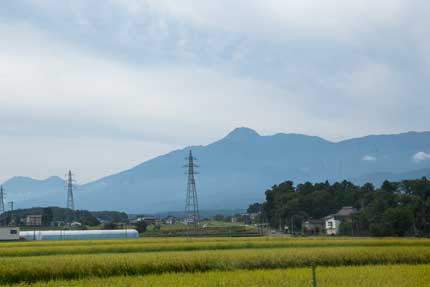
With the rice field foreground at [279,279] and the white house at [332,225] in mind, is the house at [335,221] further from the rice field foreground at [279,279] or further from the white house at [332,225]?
the rice field foreground at [279,279]

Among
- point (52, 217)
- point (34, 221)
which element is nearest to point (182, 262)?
point (34, 221)

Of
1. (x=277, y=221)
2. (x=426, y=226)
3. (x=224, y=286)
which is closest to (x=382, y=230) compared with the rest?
(x=426, y=226)

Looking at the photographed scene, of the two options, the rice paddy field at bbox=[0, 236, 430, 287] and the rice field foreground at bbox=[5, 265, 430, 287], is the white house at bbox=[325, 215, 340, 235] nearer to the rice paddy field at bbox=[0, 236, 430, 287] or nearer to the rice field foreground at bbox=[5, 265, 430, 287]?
the rice paddy field at bbox=[0, 236, 430, 287]

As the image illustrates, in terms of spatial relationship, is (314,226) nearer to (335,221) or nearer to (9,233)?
(335,221)

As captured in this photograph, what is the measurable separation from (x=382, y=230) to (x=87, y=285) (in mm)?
31727

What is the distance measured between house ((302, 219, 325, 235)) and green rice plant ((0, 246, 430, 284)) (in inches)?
1516

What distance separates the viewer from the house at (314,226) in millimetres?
60312

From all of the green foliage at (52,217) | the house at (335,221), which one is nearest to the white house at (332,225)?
the house at (335,221)

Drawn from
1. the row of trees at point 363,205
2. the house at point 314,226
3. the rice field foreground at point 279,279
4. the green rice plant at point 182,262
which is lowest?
the rice field foreground at point 279,279

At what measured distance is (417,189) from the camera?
53406mm

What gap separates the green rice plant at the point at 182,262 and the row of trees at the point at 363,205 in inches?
869

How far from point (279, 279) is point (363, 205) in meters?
43.6

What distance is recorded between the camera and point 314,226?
62.1 metres

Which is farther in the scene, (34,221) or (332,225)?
(34,221)
